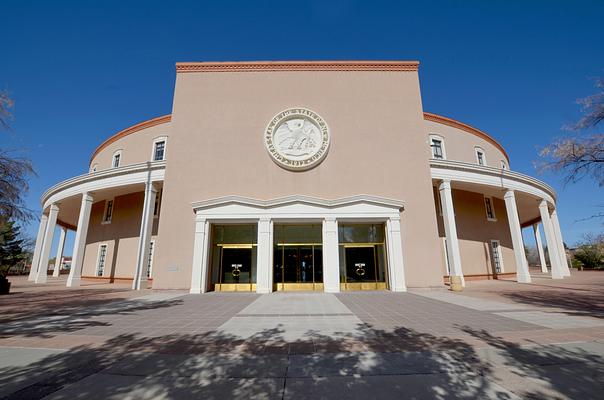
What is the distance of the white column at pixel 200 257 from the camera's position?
1520 centimetres

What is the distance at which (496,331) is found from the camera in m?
6.40

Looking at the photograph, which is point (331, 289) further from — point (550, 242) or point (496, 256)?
point (550, 242)

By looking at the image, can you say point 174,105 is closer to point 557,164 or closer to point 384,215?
point 384,215

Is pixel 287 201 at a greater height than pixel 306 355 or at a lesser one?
greater

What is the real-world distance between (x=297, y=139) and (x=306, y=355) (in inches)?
566

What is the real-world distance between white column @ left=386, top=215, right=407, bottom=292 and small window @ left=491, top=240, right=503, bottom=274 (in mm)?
13595

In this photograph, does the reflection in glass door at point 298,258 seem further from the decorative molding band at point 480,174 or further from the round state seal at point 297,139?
the decorative molding band at point 480,174

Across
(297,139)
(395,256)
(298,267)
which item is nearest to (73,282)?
(298,267)

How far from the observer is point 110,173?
67.1 feet

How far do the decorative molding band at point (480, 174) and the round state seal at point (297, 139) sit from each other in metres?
7.77

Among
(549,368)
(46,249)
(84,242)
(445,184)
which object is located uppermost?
(445,184)

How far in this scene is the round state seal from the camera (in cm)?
1717

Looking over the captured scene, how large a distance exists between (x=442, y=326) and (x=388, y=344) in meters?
2.42

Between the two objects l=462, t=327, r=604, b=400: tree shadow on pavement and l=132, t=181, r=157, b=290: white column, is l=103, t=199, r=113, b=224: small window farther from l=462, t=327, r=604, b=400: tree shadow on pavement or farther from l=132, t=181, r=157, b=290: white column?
l=462, t=327, r=604, b=400: tree shadow on pavement
